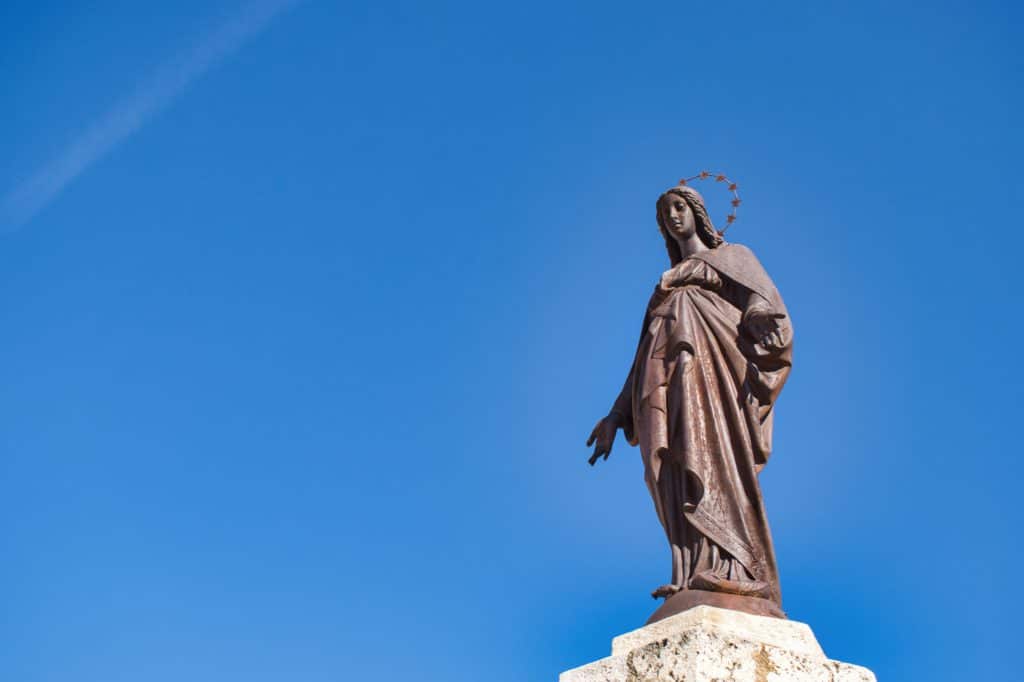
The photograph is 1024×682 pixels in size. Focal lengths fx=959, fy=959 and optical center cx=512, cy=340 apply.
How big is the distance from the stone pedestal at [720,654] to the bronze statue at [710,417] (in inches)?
7.7

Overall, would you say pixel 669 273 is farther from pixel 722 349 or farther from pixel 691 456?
pixel 691 456

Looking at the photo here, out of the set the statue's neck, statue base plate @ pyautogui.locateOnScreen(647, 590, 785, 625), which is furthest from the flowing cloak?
the statue's neck

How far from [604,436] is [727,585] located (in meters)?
1.85

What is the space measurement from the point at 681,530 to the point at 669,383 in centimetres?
95

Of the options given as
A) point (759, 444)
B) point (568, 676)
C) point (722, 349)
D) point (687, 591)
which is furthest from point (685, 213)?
point (568, 676)

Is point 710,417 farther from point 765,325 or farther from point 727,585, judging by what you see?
point 727,585

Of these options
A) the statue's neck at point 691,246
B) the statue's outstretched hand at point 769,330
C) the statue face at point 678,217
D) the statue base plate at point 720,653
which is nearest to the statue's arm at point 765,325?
the statue's outstretched hand at point 769,330

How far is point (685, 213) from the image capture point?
7.21m

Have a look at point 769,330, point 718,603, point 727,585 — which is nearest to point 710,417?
point 769,330

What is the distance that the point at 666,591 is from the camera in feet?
17.9

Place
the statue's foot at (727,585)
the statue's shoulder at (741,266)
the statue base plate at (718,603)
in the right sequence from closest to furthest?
the statue base plate at (718,603) → the statue's foot at (727,585) → the statue's shoulder at (741,266)

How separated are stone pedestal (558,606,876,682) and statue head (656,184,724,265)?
3.07m

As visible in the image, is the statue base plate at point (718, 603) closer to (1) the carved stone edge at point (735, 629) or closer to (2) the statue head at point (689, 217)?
(1) the carved stone edge at point (735, 629)

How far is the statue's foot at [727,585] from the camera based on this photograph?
16.9 ft
